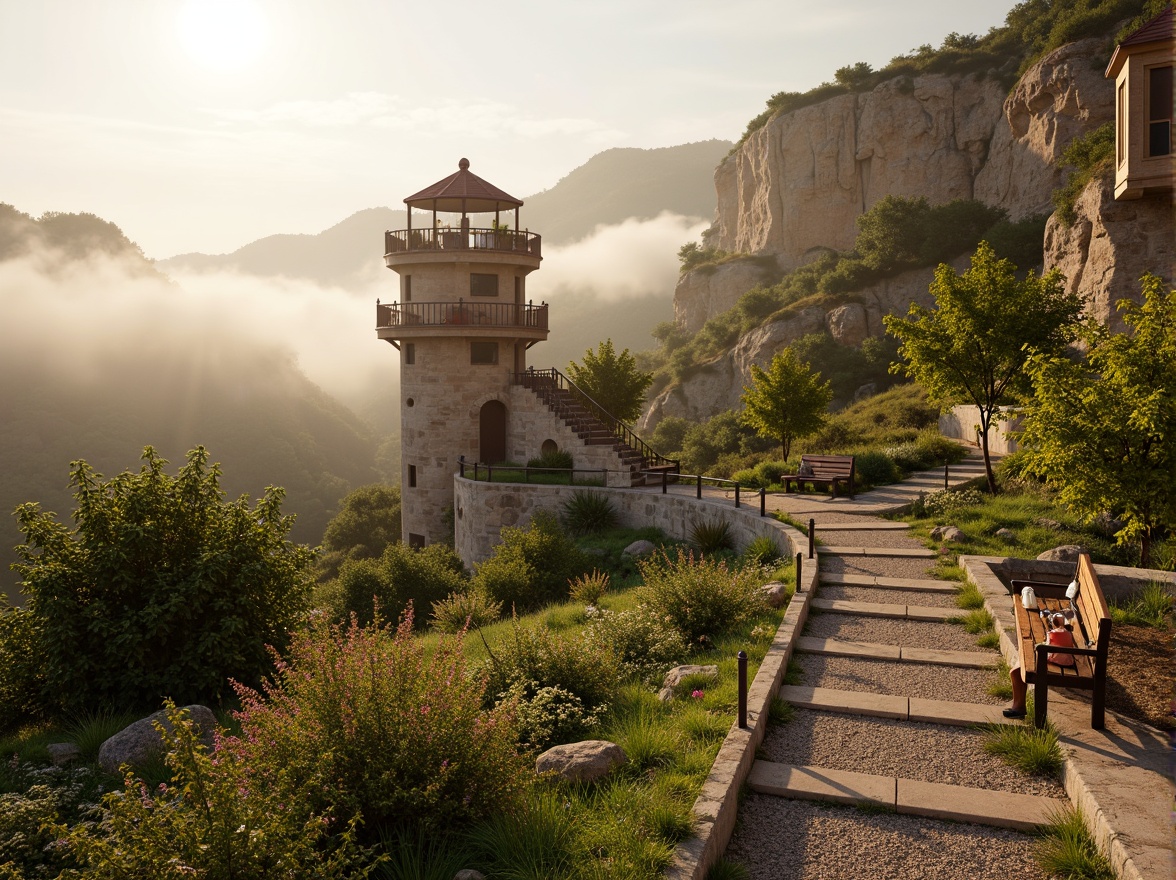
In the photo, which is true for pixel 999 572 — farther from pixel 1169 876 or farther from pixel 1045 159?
pixel 1045 159

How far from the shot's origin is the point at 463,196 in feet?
97.6

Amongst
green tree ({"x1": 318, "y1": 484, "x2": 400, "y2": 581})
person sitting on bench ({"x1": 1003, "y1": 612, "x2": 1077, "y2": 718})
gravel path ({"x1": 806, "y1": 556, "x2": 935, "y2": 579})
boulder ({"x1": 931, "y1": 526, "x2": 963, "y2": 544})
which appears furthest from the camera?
green tree ({"x1": 318, "y1": 484, "x2": 400, "y2": 581})

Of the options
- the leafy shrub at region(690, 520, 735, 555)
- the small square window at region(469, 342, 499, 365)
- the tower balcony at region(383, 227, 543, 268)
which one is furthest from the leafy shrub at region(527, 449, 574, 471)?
the leafy shrub at region(690, 520, 735, 555)

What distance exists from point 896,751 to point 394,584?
15.1 meters

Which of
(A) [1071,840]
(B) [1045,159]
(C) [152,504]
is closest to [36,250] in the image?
(B) [1045,159]

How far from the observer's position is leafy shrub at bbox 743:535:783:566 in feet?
51.8

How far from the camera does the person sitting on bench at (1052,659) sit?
798 centimetres

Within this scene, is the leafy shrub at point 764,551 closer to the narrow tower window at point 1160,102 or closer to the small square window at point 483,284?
the narrow tower window at point 1160,102

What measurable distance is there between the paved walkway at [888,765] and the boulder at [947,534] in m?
2.85

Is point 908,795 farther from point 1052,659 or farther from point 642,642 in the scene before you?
point 642,642

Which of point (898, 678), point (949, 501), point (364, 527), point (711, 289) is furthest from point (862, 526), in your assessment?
point (711, 289)

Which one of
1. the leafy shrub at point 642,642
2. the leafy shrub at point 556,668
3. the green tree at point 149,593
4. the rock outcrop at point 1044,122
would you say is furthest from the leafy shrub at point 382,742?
the rock outcrop at point 1044,122

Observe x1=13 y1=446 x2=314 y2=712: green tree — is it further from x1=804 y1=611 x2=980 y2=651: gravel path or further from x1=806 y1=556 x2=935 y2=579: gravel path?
x1=806 y1=556 x2=935 y2=579: gravel path

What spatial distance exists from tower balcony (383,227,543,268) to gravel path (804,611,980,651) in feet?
67.3
